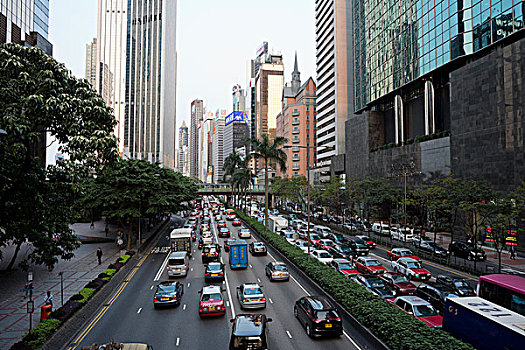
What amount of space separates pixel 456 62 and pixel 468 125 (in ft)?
36.6

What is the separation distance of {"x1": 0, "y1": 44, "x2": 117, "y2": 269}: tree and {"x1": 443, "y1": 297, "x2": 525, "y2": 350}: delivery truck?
15.0m

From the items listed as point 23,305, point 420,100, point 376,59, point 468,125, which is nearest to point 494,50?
point 468,125

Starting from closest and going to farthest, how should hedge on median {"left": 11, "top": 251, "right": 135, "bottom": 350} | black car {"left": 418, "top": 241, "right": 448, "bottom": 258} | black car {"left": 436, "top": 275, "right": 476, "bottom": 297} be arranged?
hedge on median {"left": 11, "top": 251, "right": 135, "bottom": 350} → black car {"left": 436, "top": 275, "right": 476, "bottom": 297} → black car {"left": 418, "top": 241, "right": 448, "bottom": 258}

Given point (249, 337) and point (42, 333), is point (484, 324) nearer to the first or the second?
point (249, 337)

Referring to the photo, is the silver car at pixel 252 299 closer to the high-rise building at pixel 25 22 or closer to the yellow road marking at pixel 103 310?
the yellow road marking at pixel 103 310

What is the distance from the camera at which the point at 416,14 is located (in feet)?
192

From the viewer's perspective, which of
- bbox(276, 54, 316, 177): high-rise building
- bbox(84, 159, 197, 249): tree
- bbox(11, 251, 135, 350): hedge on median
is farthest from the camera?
bbox(276, 54, 316, 177): high-rise building

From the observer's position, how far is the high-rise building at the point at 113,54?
17438 cm

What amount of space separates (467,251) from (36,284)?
38.0 m

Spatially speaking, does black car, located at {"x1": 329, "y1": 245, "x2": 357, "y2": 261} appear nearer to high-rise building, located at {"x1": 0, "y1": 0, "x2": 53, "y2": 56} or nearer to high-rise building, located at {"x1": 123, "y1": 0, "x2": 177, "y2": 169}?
high-rise building, located at {"x1": 0, "y1": 0, "x2": 53, "y2": 56}

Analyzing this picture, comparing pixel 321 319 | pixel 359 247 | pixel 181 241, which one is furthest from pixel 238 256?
pixel 321 319

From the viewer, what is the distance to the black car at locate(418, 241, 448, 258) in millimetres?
35500

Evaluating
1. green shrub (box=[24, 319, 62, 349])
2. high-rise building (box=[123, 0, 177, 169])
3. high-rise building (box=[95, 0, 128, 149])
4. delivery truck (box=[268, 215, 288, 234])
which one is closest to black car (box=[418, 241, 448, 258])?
delivery truck (box=[268, 215, 288, 234])

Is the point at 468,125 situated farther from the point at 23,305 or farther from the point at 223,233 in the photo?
the point at 23,305
